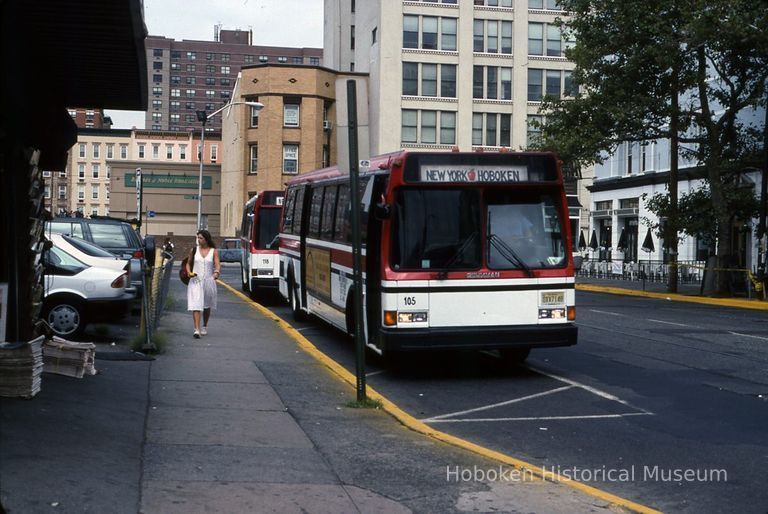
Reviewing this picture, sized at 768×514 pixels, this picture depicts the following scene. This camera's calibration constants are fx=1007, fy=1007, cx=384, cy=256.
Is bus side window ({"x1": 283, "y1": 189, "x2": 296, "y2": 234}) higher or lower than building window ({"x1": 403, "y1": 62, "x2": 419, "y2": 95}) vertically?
lower

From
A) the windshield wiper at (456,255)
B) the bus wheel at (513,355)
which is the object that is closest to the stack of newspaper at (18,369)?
the windshield wiper at (456,255)

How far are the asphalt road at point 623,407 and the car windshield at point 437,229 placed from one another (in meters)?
1.56

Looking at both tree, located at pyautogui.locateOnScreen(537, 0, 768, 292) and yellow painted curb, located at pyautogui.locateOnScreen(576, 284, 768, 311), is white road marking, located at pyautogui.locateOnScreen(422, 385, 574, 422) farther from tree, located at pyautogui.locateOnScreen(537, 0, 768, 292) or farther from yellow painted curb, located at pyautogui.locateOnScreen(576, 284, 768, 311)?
tree, located at pyautogui.locateOnScreen(537, 0, 768, 292)

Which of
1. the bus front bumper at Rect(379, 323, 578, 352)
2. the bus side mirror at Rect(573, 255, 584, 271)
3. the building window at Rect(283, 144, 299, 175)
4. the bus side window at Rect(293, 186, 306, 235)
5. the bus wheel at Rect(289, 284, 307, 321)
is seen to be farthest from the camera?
the building window at Rect(283, 144, 299, 175)

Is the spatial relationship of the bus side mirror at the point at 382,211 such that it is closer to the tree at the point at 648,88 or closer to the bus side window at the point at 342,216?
the bus side window at the point at 342,216

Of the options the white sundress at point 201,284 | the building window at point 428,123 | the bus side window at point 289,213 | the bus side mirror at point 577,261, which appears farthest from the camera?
the building window at point 428,123

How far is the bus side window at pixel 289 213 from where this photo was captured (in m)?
21.4

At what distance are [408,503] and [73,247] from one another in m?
12.2

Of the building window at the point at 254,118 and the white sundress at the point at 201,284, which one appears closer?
the white sundress at the point at 201,284

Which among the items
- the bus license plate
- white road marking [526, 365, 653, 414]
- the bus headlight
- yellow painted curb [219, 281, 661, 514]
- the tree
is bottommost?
white road marking [526, 365, 653, 414]

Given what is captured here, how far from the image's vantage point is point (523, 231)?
12836 millimetres

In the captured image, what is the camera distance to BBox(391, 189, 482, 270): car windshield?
12539 mm

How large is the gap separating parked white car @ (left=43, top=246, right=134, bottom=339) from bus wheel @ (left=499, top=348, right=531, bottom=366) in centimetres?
609

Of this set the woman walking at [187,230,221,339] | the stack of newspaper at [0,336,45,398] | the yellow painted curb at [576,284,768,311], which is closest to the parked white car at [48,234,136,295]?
the woman walking at [187,230,221,339]
